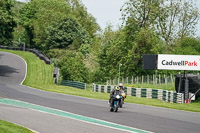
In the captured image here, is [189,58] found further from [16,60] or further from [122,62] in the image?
[16,60]

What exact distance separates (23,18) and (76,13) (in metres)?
15.9

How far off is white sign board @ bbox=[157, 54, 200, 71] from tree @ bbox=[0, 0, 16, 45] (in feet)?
79.1

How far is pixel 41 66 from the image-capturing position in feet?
217

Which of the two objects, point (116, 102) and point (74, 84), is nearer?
point (116, 102)

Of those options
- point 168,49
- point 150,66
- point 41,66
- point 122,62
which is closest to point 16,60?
point 41,66

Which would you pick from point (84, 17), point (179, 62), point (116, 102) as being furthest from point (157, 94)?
point (84, 17)

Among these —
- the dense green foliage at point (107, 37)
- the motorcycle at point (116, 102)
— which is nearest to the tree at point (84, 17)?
the dense green foliage at point (107, 37)

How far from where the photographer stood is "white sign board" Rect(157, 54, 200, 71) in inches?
1273

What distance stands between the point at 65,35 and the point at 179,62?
56.0 meters

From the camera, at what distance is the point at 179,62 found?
3275 centimetres

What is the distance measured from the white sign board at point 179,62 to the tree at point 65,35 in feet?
177

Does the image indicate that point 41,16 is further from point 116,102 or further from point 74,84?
point 116,102

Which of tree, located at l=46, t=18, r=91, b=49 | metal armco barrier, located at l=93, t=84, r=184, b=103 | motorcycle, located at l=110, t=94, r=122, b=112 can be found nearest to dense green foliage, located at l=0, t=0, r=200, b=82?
tree, located at l=46, t=18, r=91, b=49

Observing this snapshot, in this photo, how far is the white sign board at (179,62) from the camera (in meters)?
32.3
